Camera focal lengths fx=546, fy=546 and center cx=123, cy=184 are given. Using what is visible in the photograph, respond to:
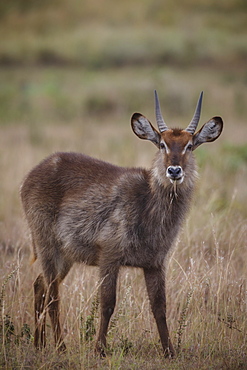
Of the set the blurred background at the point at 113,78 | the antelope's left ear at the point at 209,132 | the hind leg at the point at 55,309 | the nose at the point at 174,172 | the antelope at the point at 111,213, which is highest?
the blurred background at the point at 113,78

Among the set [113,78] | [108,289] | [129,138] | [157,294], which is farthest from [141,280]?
[113,78]

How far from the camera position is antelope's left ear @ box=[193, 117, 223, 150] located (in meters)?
4.63

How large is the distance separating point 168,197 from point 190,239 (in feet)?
5.14

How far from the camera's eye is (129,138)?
14281 mm

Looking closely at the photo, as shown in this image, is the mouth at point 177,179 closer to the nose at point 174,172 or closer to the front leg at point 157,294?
the nose at point 174,172

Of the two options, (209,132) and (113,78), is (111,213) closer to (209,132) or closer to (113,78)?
(209,132)

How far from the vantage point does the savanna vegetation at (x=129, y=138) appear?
445cm

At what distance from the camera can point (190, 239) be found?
6059mm

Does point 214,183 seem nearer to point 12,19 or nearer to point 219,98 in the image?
point 219,98

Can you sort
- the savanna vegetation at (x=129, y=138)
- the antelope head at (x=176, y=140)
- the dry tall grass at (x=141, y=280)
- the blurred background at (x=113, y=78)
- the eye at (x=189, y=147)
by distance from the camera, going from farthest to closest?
the blurred background at (x=113, y=78) → the eye at (x=189, y=147) → the savanna vegetation at (x=129, y=138) → the antelope head at (x=176, y=140) → the dry tall grass at (x=141, y=280)

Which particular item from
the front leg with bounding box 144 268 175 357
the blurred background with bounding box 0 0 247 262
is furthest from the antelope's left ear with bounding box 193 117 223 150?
the blurred background with bounding box 0 0 247 262

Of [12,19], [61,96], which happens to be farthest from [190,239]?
[12,19]

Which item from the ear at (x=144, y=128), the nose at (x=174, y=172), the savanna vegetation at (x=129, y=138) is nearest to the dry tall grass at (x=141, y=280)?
the savanna vegetation at (x=129, y=138)

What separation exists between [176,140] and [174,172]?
360mm
